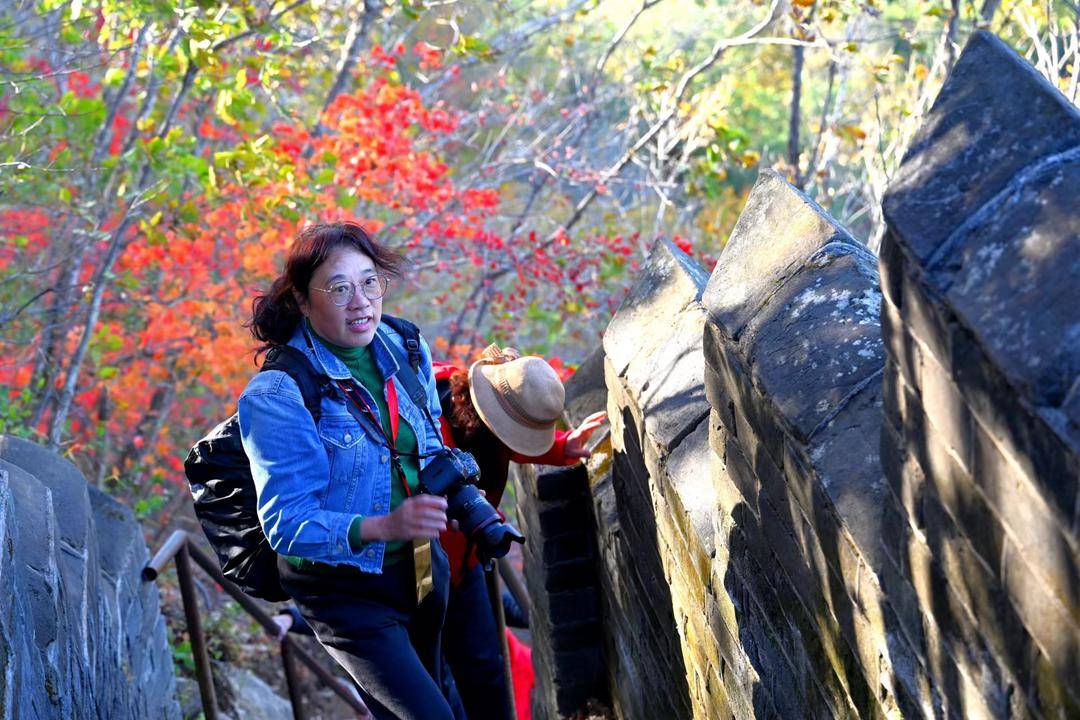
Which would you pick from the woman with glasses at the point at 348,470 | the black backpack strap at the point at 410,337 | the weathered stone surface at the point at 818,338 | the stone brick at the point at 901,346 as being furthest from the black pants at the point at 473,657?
the stone brick at the point at 901,346

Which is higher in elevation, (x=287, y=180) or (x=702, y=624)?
(x=287, y=180)

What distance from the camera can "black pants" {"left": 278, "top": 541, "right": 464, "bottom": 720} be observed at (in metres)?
2.89

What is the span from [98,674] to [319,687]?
5.78m

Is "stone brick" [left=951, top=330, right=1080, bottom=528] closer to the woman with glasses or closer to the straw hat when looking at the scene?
the woman with glasses

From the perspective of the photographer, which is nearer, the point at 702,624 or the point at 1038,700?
the point at 1038,700

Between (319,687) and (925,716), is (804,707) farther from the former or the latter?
(319,687)

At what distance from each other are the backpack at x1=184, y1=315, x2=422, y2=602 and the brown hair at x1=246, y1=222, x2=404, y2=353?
3.0 inches

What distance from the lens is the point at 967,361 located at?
52.1 inches

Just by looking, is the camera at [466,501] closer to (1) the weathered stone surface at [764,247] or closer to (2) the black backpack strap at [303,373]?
(2) the black backpack strap at [303,373]

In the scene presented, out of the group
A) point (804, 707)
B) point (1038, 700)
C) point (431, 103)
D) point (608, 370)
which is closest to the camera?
point (1038, 700)

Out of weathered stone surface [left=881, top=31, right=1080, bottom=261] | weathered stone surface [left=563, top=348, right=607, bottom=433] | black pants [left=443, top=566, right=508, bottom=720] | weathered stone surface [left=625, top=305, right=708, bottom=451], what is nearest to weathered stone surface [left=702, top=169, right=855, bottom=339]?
Answer: weathered stone surface [left=625, top=305, right=708, bottom=451]

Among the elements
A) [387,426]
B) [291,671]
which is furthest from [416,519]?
[291,671]

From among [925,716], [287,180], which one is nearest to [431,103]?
[287,180]

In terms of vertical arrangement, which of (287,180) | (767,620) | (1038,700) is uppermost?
(287,180)
